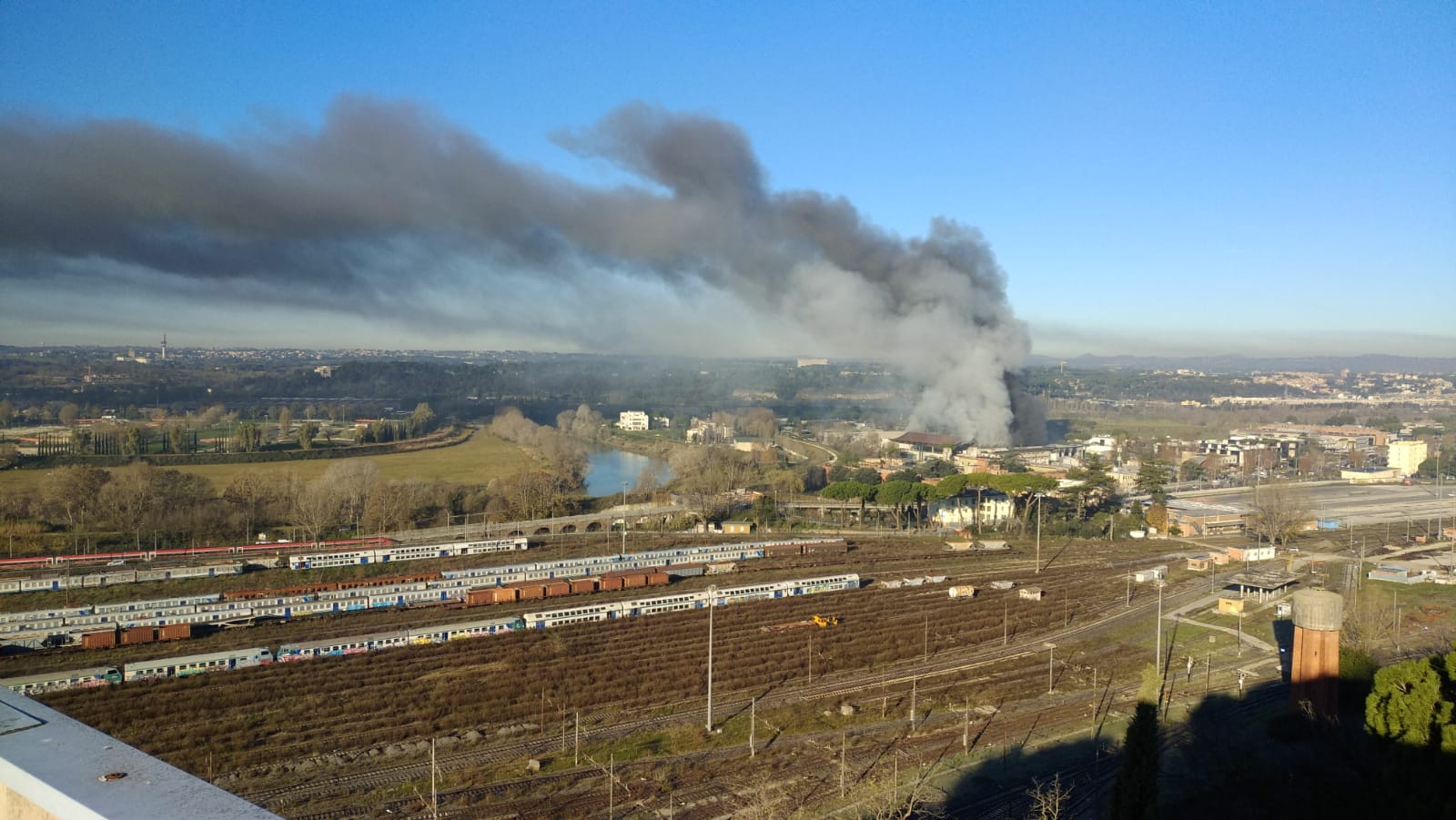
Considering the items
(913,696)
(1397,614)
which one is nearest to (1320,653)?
(913,696)

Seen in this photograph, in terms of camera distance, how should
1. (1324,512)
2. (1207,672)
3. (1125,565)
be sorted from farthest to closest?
(1324,512), (1125,565), (1207,672)

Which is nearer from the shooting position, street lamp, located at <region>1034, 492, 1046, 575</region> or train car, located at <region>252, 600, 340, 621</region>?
train car, located at <region>252, 600, 340, 621</region>

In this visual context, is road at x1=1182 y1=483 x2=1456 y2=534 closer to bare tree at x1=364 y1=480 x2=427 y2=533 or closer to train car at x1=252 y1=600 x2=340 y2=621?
bare tree at x1=364 y1=480 x2=427 y2=533

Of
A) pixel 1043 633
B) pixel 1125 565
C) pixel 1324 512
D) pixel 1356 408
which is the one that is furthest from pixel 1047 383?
pixel 1043 633

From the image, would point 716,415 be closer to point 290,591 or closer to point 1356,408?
point 290,591

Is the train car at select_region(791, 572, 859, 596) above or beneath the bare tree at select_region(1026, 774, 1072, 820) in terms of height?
beneath

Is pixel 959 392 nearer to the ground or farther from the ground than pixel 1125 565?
farther from the ground

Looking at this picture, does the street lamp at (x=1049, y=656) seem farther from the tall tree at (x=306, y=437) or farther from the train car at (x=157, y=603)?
the tall tree at (x=306, y=437)

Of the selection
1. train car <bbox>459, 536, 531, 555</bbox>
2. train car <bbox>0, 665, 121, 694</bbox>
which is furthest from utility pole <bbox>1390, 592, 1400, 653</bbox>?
train car <bbox>0, 665, 121, 694</bbox>
